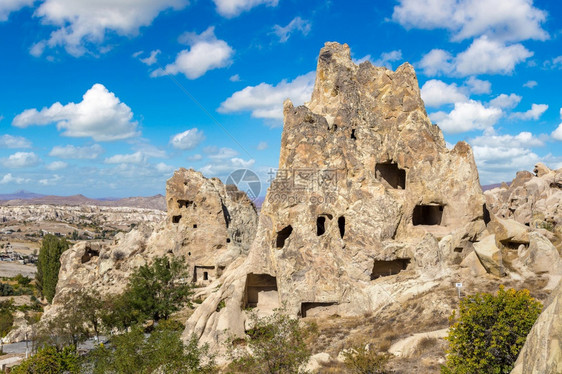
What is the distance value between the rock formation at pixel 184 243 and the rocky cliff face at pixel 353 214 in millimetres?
14015

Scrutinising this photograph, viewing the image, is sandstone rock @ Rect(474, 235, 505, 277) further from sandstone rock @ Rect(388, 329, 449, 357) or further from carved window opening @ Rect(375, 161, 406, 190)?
carved window opening @ Rect(375, 161, 406, 190)

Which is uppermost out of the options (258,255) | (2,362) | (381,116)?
(381,116)

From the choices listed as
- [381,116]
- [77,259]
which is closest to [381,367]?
[381,116]

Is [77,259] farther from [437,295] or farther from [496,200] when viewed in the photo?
[496,200]

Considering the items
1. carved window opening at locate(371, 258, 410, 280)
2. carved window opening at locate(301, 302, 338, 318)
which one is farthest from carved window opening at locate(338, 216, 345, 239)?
carved window opening at locate(301, 302, 338, 318)

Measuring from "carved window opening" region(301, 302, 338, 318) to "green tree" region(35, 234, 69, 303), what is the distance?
116ft

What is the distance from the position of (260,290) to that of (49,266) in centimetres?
3628

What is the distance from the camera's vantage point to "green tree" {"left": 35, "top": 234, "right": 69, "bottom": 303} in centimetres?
5169

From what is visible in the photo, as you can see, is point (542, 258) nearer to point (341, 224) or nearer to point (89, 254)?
point (341, 224)

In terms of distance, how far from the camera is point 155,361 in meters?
15.4

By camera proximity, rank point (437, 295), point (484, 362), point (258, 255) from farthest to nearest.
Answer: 1. point (258, 255)
2. point (437, 295)
3. point (484, 362)

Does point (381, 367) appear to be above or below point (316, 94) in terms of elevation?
below

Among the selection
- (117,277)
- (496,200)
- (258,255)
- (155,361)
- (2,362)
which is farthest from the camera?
(496,200)

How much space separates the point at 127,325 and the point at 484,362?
24.0 m
